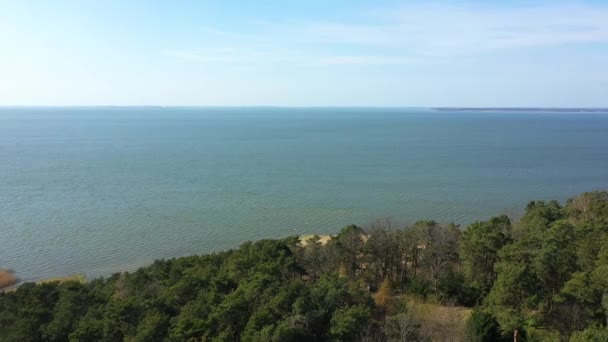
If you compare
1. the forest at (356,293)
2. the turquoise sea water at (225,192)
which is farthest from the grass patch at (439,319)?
the turquoise sea water at (225,192)

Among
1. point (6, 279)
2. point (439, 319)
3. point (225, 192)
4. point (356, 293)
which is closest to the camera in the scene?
point (356, 293)

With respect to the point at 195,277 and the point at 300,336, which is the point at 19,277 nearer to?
the point at 195,277

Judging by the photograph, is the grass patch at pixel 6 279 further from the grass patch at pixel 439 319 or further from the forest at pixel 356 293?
the grass patch at pixel 439 319

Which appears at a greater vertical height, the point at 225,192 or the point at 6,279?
the point at 225,192

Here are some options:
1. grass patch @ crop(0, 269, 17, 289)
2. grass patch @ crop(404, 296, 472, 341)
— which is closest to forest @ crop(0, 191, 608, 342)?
grass patch @ crop(404, 296, 472, 341)

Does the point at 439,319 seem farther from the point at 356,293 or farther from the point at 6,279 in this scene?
the point at 6,279

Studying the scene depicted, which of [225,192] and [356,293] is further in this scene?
[225,192]

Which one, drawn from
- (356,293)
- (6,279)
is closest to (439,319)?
(356,293)

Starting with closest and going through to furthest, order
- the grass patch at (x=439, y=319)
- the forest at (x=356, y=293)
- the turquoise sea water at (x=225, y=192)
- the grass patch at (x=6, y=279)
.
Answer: the forest at (x=356, y=293) < the grass patch at (x=439, y=319) < the grass patch at (x=6, y=279) < the turquoise sea water at (x=225, y=192)

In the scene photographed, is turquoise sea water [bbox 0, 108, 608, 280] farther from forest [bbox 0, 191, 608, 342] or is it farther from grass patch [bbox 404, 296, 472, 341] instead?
grass patch [bbox 404, 296, 472, 341]
